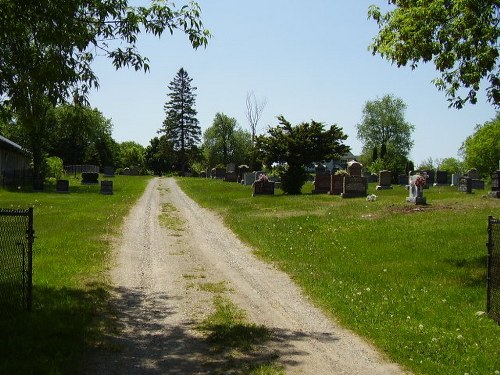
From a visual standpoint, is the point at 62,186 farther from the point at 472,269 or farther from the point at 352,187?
the point at 472,269

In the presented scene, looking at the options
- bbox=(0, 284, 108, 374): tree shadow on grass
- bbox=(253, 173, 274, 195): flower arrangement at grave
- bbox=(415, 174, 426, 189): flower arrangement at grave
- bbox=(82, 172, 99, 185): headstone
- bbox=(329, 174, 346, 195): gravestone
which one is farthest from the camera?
bbox=(82, 172, 99, 185): headstone

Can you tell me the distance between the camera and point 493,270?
9227 mm

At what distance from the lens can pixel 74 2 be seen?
848 centimetres

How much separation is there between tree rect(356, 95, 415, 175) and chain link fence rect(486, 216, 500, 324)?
8904 cm

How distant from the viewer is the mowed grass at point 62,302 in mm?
6264

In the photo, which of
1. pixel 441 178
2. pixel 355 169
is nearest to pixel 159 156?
pixel 441 178

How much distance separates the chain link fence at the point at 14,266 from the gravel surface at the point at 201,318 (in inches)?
62.4

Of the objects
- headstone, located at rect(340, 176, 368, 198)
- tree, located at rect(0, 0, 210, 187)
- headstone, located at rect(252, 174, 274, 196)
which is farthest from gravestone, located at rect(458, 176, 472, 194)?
tree, located at rect(0, 0, 210, 187)

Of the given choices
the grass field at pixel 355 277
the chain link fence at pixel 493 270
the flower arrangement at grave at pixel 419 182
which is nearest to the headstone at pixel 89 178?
the grass field at pixel 355 277

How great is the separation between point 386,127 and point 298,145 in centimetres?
6703

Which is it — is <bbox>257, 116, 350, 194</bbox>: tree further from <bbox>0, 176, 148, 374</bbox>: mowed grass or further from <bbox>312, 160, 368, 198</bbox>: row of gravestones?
<bbox>0, 176, 148, 374</bbox>: mowed grass

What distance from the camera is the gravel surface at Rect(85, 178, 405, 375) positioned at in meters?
6.42

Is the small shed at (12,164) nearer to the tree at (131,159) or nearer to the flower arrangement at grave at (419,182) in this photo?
the flower arrangement at grave at (419,182)

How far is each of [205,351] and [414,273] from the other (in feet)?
20.2
